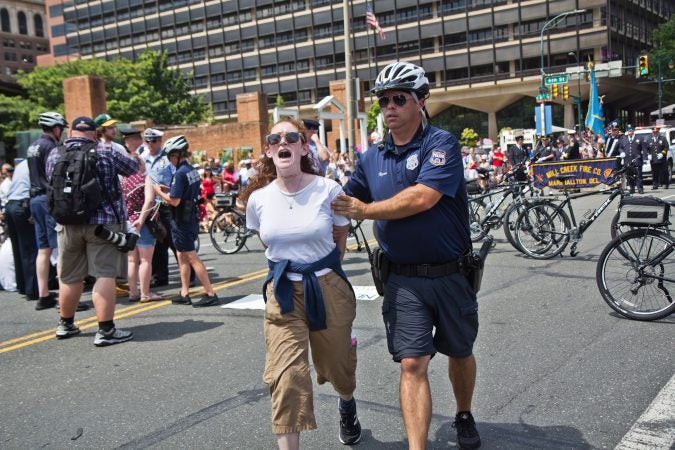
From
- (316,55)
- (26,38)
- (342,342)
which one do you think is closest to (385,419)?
(342,342)

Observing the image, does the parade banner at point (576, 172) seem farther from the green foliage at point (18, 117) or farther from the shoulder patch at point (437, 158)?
the green foliage at point (18, 117)

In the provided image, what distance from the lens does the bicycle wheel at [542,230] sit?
858 cm

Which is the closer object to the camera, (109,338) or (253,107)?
(109,338)

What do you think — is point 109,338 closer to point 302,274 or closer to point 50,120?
point 50,120

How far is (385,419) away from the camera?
3.83m

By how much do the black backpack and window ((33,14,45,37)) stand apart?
5929 inches

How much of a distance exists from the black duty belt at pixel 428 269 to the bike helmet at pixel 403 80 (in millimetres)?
827

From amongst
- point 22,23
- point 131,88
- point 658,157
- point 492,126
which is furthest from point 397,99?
point 22,23

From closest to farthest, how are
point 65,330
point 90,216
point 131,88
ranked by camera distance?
1. point 90,216
2. point 65,330
3. point 131,88

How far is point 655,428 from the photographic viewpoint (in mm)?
3473

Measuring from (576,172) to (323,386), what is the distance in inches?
229

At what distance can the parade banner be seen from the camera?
859 cm

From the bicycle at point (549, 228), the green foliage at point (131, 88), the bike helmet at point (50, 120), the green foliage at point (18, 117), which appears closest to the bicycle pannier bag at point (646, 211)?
the bicycle at point (549, 228)

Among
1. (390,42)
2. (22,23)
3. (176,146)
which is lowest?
(176,146)
